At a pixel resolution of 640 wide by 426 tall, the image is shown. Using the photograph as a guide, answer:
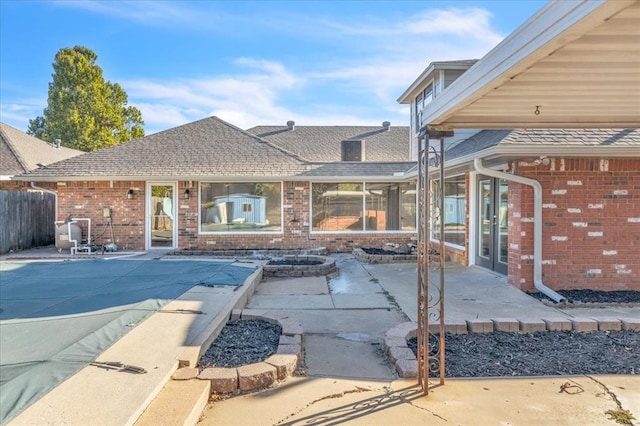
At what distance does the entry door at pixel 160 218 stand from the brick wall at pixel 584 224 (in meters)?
9.71

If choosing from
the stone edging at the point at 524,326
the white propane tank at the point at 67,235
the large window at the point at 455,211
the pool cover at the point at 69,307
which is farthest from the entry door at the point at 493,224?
the white propane tank at the point at 67,235

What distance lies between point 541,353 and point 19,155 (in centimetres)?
1926

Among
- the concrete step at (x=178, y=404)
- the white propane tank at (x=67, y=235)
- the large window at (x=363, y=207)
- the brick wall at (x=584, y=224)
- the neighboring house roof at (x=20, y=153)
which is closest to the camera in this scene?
the concrete step at (x=178, y=404)

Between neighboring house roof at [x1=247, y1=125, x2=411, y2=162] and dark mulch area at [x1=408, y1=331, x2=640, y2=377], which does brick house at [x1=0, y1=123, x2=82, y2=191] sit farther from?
dark mulch area at [x1=408, y1=331, x2=640, y2=377]

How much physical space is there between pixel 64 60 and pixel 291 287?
75.2ft

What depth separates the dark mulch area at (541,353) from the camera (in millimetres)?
3885

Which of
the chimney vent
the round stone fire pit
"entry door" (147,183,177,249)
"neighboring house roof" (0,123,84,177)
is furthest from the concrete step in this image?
"neighboring house roof" (0,123,84,177)

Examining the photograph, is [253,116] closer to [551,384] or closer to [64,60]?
[64,60]

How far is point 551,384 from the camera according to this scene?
11.8ft

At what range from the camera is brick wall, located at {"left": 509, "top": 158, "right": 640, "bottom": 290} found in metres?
7.07

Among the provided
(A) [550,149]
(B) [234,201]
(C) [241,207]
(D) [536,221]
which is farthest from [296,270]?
(A) [550,149]

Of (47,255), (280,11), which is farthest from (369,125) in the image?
(47,255)

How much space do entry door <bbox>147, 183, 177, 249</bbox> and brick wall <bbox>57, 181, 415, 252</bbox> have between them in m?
0.19

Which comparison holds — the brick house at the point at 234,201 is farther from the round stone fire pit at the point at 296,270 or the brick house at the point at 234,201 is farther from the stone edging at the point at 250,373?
the stone edging at the point at 250,373
